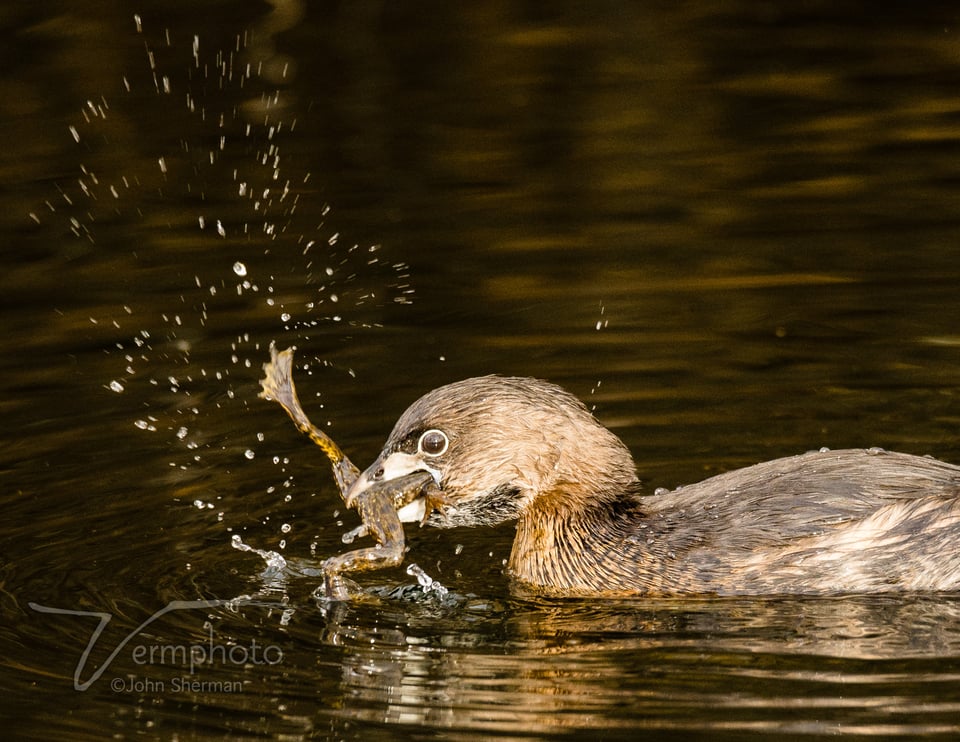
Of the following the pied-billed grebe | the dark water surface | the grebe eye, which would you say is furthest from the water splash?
the grebe eye

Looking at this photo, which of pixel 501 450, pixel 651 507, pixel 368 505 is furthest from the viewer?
pixel 651 507

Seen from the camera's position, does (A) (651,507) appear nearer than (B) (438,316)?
Yes

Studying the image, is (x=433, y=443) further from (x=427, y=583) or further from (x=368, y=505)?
(x=427, y=583)

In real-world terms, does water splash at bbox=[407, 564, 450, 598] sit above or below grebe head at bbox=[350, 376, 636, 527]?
below

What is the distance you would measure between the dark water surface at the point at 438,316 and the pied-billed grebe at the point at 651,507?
19 centimetres

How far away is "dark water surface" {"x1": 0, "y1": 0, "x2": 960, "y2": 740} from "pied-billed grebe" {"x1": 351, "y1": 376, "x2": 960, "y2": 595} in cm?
19

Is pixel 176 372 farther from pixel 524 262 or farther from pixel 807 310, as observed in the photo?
pixel 807 310

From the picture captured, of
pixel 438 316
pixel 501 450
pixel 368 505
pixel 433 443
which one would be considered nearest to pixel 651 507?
pixel 501 450

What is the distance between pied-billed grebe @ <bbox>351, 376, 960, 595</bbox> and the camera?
784 centimetres

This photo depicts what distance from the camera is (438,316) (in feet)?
37.2

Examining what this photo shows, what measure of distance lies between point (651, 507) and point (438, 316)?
3235mm

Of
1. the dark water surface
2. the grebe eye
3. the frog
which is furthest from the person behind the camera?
the grebe eye

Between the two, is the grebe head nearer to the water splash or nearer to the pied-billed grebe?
the pied-billed grebe

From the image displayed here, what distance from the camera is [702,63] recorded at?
52.7 feet
